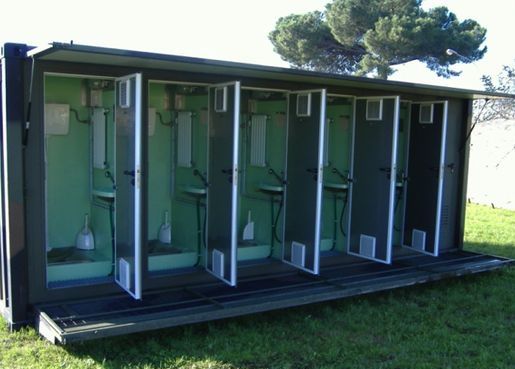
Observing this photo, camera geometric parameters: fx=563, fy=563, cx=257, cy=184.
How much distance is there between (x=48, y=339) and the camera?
3764 mm

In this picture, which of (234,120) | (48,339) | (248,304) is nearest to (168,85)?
(234,120)

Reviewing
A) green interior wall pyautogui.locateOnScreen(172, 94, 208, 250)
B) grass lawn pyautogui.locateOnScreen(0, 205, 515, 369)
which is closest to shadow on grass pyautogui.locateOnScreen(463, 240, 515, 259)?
grass lawn pyautogui.locateOnScreen(0, 205, 515, 369)

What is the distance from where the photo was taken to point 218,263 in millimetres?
4887

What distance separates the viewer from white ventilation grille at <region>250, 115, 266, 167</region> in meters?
5.78

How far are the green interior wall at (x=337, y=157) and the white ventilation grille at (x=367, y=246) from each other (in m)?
0.26

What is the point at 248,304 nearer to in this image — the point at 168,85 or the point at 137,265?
the point at 137,265

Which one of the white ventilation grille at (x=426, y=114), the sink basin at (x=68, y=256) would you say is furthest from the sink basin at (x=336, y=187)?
the sink basin at (x=68, y=256)

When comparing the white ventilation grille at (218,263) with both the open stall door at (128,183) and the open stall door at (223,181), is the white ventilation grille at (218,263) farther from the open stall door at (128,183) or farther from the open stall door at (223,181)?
the open stall door at (128,183)

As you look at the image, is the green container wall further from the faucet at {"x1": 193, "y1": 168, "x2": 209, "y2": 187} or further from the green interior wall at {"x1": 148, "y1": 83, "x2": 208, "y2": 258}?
the faucet at {"x1": 193, "y1": 168, "x2": 209, "y2": 187}

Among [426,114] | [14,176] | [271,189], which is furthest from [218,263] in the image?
[426,114]

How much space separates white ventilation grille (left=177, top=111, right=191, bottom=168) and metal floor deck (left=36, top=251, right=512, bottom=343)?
128 cm

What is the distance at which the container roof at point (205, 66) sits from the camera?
12.0 ft

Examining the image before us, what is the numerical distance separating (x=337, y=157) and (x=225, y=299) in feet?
8.25

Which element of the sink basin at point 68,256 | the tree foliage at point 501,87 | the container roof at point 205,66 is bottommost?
the sink basin at point 68,256
